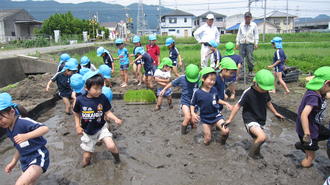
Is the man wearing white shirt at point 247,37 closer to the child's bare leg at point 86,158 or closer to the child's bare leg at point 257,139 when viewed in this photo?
the child's bare leg at point 257,139

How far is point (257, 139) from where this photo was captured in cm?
386

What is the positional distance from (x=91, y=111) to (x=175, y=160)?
149 centimetres

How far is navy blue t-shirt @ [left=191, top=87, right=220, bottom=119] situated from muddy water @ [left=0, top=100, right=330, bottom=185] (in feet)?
1.86

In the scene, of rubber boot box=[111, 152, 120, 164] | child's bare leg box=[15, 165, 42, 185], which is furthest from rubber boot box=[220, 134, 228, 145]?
child's bare leg box=[15, 165, 42, 185]

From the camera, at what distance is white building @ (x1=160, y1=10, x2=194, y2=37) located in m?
68.8

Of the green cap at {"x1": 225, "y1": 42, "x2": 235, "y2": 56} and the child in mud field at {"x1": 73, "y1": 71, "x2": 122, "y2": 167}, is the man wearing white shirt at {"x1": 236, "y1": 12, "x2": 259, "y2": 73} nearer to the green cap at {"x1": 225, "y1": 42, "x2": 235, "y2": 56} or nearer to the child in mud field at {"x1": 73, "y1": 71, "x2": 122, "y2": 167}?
the green cap at {"x1": 225, "y1": 42, "x2": 235, "y2": 56}

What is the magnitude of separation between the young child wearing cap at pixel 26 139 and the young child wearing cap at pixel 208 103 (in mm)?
2428

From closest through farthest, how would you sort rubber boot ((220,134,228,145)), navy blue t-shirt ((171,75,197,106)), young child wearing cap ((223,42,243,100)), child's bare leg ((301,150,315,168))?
1. child's bare leg ((301,150,315,168))
2. rubber boot ((220,134,228,145))
3. navy blue t-shirt ((171,75,197,106))
4. young child wearing cap ((223,42,243,100))

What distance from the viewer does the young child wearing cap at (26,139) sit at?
2.80m

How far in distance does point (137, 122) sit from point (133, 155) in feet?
5.72

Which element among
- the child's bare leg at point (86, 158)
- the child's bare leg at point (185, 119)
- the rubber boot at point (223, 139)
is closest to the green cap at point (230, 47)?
the child's bare leg at point (185, 119)

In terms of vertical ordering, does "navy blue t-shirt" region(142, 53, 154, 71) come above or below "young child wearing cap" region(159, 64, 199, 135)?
above

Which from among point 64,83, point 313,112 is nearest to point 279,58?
point 313,112

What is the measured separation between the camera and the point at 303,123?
11.0ft
